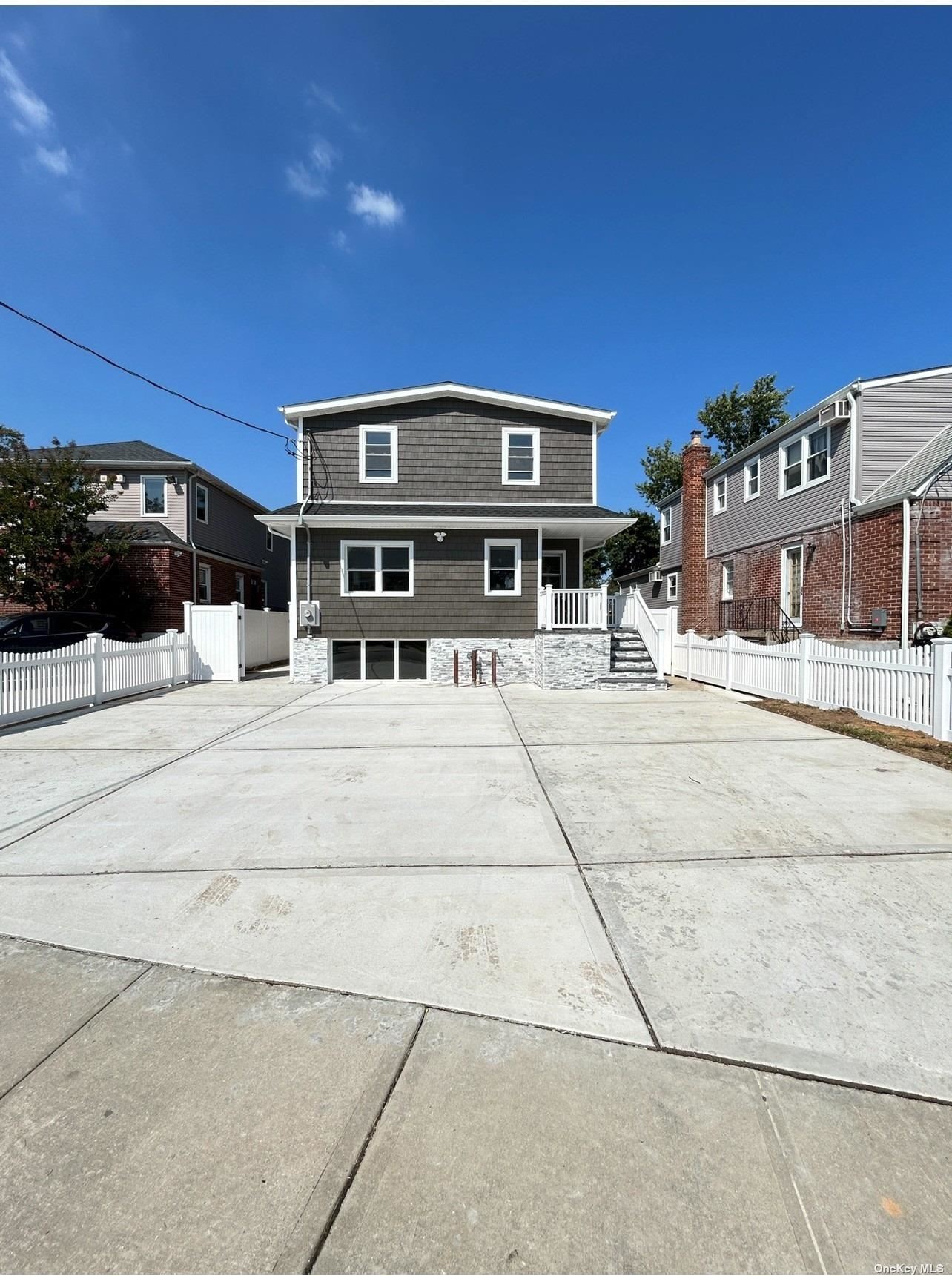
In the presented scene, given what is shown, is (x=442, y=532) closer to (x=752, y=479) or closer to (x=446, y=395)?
(x=446, y=395)

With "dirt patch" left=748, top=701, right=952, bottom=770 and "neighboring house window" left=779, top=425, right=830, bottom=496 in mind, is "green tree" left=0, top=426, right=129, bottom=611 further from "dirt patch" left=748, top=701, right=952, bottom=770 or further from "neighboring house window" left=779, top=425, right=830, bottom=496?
"neighboring house window" left=779, top=425, right=830, bottom=496

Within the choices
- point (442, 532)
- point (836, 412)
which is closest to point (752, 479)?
point (836, 412)

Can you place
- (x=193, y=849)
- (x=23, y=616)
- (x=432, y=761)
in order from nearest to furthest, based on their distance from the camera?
(x=193, y=849) → (x=432, y=761) → (x=23, y=616)

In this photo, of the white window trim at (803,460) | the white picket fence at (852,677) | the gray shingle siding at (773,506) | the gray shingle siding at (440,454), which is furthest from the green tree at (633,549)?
the white picket fence at (852,677)

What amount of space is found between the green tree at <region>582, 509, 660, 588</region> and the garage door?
20740mm

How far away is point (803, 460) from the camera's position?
46.1 feet

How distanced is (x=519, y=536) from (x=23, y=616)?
10.7 metres

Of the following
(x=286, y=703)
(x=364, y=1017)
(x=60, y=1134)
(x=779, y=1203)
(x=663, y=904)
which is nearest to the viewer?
(x=779, y=1203)

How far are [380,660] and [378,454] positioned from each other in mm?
5072

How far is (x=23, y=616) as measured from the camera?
12.0 metres

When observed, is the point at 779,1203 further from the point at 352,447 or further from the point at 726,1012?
the point at 352,447

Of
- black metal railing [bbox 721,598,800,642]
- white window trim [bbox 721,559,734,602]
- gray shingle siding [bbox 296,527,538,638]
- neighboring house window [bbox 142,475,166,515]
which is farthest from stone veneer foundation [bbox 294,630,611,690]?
neighboring house window [bbox 142,475,166,515]

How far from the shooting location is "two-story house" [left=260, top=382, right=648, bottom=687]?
12711mm

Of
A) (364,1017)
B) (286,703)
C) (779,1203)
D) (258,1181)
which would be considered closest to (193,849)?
(364,1017)
